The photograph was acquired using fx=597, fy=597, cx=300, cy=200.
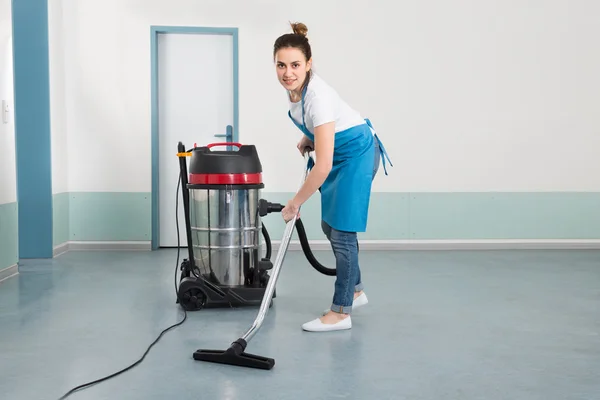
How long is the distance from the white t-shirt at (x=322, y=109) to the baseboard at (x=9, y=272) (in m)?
2.13

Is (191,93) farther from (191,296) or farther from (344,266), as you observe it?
(344,266)

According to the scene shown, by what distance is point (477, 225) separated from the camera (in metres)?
4.80

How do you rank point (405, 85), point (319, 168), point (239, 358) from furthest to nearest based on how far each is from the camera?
point (405, 85) → point (319, 168) → point (239, 358)

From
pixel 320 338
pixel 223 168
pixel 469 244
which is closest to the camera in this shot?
pixel 320 338

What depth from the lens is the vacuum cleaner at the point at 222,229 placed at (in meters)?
2.67

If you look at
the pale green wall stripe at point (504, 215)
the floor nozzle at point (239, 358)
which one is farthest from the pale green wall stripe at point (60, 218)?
the floor nozzle at point (239, 358)

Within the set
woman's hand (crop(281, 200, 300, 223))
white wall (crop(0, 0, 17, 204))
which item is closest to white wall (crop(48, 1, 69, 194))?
white wall (crop(0, 0, 17, 204))

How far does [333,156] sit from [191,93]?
8.51 feet

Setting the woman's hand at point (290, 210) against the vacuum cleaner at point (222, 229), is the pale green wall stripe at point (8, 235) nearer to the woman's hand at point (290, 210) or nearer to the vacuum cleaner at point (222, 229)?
the vacuum cleaner at point (222, 229)

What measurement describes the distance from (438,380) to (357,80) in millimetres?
3172

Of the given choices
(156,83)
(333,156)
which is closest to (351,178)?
(333,156)

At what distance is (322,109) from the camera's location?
211 centimetres

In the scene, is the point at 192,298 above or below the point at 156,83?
below

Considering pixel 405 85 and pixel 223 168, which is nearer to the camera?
pixel 223 168
